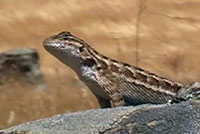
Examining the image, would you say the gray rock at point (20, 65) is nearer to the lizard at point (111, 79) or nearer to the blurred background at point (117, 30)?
the blurred background at point (117, 30)

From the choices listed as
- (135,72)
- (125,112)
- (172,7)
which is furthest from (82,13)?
(125,112)

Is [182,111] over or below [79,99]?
over

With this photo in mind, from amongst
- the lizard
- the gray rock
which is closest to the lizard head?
the lizard

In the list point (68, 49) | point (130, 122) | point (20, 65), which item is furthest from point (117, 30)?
point (130, 122)

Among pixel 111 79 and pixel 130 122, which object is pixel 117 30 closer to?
pixel 111 79

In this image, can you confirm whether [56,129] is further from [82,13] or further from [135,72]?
[82,13]

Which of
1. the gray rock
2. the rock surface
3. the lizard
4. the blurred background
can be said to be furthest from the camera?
the blurred background

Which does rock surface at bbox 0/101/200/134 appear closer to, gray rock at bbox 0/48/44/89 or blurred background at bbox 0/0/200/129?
gray rock at bbox 0/48/44/89
